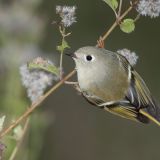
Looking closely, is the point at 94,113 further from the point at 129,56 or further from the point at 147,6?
the point at 147,6

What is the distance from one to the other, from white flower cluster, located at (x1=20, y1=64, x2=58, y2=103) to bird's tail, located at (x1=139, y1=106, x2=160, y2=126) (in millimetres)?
376

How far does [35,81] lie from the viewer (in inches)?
85.4

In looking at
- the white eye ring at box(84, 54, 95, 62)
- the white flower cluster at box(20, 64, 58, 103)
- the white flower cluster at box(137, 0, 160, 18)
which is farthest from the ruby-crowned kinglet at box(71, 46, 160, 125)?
the white flower cluster at box(137, 0, 160, 18)

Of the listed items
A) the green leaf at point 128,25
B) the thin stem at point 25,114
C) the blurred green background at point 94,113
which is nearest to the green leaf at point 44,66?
the thin stem at point 25,114

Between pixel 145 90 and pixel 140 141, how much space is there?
2.51 m

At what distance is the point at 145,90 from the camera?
2.44 m

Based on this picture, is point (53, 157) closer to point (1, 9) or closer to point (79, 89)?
point (1, 9)

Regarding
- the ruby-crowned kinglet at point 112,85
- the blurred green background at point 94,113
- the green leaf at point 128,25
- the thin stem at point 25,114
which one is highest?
the blurred green background at point 94,113

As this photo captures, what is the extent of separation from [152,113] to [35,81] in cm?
48

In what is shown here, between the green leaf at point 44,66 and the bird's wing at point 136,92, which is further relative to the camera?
the bird's wing at point 136,92

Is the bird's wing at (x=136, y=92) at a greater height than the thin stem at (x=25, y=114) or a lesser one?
greater

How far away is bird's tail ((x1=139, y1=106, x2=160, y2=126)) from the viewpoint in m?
2.38

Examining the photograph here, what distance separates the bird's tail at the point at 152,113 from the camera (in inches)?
93.7

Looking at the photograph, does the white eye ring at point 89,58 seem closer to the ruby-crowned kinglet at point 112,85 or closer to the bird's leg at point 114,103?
the ruby-crowned kinglet at point 112,85
